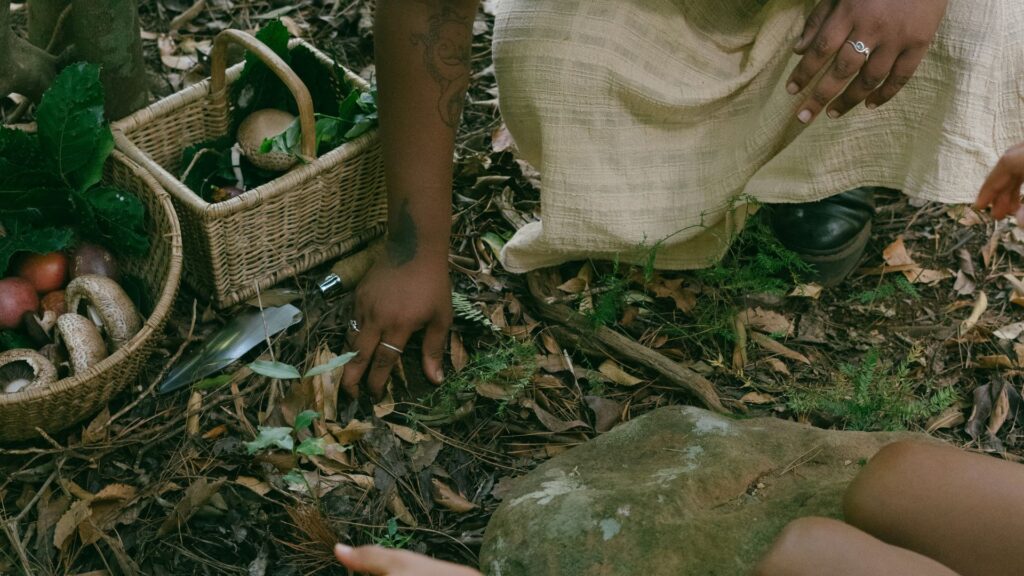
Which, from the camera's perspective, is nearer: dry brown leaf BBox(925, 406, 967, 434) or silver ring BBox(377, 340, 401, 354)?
silver ring BBox(377, 340, 401, 354)

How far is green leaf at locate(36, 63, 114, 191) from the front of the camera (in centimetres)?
204

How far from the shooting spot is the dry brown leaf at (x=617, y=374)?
2.26 meters

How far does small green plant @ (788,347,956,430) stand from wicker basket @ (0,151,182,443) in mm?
1396

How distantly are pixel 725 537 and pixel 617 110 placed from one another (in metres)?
0.98

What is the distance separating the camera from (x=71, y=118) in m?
2.05

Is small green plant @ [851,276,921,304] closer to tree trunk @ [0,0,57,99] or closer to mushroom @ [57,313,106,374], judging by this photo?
mushroom @ [57,313,106,374]

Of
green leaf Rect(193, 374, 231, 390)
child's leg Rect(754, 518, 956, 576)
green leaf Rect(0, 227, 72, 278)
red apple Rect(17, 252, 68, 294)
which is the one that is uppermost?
child's leg Rect(754, 518, 956, 576)

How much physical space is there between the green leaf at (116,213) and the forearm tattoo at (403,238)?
1.83 ft

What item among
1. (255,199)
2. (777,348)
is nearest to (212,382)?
(255,199)

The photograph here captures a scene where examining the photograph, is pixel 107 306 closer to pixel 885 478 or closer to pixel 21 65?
pixel 21 65

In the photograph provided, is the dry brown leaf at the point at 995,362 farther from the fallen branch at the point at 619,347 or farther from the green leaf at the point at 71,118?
the green leaf at the point at 71,118

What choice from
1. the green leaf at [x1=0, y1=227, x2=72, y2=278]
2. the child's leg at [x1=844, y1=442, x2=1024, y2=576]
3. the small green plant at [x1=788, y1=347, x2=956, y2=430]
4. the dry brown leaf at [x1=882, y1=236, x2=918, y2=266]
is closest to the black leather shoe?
the dry brown leaf at [x1=882, y1=236, x2=918, y2=266]

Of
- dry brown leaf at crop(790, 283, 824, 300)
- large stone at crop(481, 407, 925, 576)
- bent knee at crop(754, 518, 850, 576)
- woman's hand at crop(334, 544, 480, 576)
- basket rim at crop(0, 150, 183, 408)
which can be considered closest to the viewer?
woman's hand at crop(334, 544, 480, 576)

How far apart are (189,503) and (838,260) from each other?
1664mm
